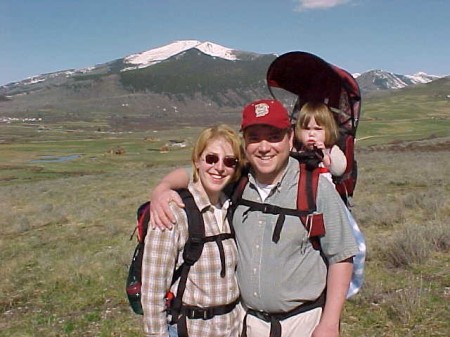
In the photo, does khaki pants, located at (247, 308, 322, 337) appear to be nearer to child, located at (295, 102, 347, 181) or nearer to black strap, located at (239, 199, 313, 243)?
black strap, located at (239, 199, 313, 243)

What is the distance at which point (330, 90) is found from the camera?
136 inches

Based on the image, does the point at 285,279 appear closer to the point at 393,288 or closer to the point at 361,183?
the point at 393,288

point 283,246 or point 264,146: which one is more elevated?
point 264,146

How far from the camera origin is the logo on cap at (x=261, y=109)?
2.83m

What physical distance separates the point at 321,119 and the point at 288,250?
3.20 feet

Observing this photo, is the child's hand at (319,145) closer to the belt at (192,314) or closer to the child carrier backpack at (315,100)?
the child carrier backpack at (315,100)

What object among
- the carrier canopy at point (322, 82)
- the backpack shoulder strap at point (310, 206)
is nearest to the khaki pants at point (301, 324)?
the backpack shoulder strap at point (310, 206)

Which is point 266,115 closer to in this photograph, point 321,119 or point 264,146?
point 264,146

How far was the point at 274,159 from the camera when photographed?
2.86m

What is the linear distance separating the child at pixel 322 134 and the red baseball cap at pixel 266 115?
0.46 m

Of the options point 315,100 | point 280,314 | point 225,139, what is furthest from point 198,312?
point 315,100

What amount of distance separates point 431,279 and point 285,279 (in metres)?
4.46

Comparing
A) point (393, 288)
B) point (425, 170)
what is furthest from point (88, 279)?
point (425, 170)

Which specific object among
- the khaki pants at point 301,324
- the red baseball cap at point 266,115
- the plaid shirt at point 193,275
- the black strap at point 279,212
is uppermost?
the red baseball cap at point 266,115
